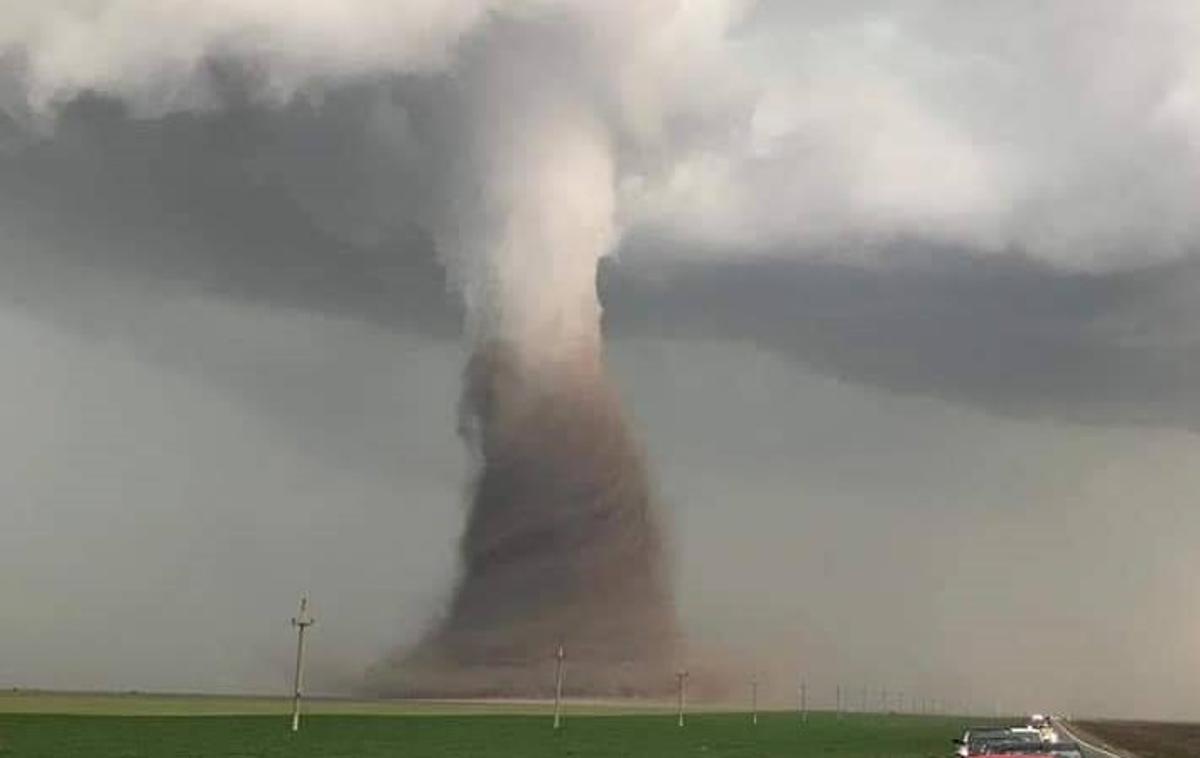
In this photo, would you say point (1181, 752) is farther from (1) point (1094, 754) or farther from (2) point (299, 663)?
(2) point (299, 663)

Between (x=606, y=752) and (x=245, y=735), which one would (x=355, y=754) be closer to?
(x=606, y=752)


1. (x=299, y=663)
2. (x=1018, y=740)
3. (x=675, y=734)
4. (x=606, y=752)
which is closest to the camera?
(x=1018, y=740)

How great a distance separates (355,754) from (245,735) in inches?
1699

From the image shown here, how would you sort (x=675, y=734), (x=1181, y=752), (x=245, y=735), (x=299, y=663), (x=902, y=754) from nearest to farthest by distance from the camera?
(x=902, y=754) < (x=1181, y=752) < (x=245, y=735) < (x=299, y=663) < (x=675, y=734)

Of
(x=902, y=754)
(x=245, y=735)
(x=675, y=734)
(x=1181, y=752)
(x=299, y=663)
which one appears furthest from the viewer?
(x=675, y=734)

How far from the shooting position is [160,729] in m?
164

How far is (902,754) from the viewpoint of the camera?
10500 centimetres

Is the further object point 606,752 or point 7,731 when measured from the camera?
point 7,731

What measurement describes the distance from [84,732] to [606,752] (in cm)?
6429

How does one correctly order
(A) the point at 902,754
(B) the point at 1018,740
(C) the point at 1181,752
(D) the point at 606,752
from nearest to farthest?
1. (B) the point at 1018,740
2. (A) the point at 902,754
3. (D) the point at 606,752
4. (C) the point at 1181,752

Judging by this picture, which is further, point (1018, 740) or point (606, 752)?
point (606, 752)

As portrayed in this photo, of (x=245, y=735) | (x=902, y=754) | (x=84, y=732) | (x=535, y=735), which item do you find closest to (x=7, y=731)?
(x=84, y=732)

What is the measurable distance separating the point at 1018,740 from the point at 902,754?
54.2 meters

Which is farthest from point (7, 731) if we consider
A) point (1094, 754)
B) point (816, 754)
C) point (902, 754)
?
point (1094, 754)
